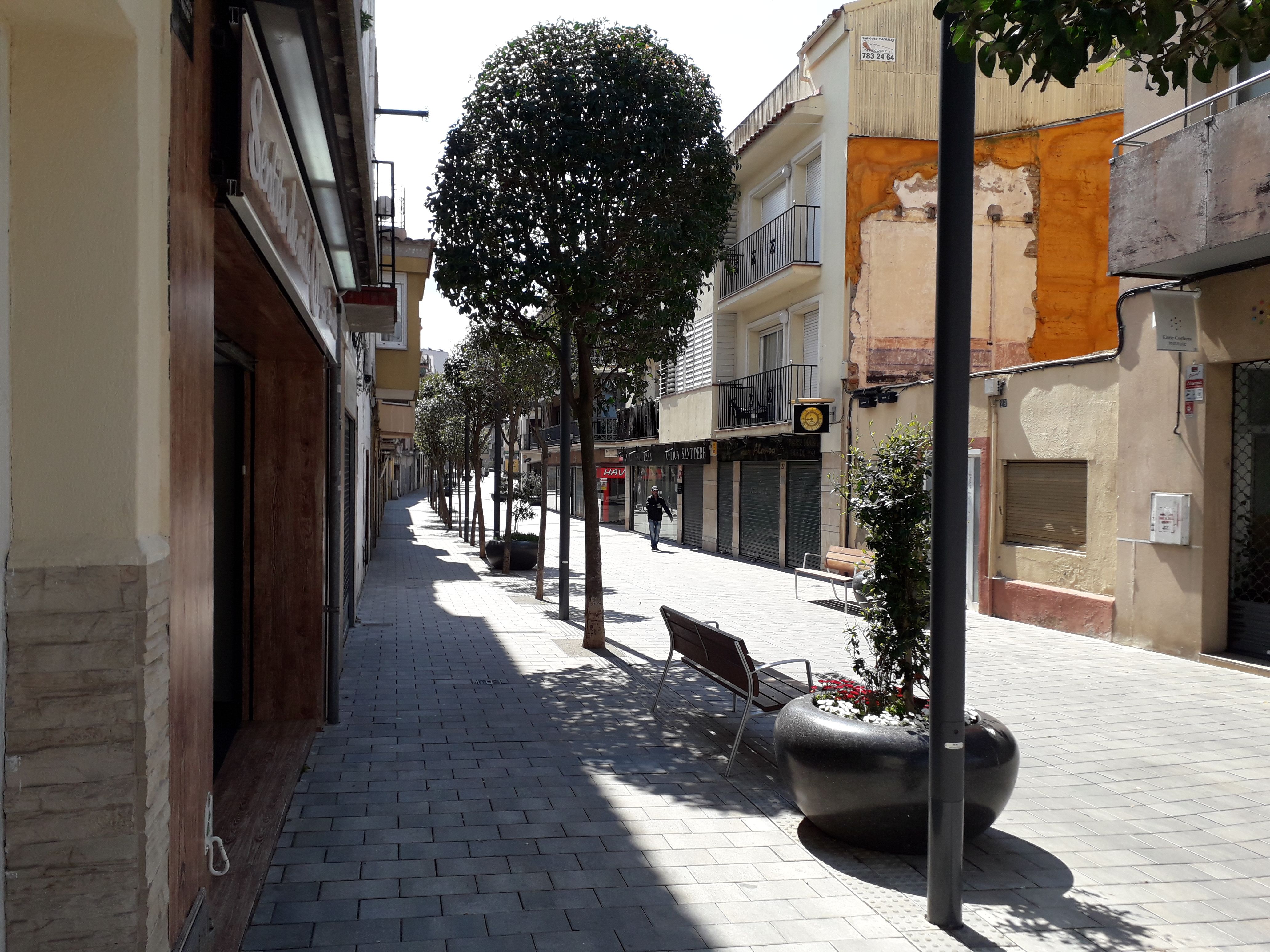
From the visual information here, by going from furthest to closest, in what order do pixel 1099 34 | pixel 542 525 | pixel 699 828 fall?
pixel 542 525
pixel 699 828
pixel 1099 34

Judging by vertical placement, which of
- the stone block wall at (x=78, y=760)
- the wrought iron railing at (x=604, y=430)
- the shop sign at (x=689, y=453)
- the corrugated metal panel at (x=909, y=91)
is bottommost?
the stone block wall at (x=78, y=760)

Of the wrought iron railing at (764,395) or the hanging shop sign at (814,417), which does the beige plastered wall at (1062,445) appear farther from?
the wrought iron railing at (764,395)

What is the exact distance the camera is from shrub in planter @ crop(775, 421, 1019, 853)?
15.8 feet

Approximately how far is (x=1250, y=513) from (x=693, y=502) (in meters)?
19.1

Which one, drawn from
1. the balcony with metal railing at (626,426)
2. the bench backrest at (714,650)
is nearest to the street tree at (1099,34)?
the bench backrest at (714,650)

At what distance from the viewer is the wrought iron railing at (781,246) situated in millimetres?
20656

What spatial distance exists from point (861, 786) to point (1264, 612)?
730cm

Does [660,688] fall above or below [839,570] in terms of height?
below

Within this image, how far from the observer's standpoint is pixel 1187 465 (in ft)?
35.4


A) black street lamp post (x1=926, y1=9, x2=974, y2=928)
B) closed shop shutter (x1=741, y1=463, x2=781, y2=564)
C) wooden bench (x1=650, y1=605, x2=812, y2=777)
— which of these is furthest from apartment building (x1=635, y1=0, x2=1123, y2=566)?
black street lamp post (x1=926, y1=9, x2=974, y2=928)

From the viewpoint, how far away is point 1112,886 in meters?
4.66

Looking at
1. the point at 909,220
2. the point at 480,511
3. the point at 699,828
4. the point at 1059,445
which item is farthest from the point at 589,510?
the point at 480,511

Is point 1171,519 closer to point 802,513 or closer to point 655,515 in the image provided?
point 802,513

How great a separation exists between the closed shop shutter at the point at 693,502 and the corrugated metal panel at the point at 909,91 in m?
10.9
